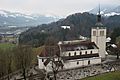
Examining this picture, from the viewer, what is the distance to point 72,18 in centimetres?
15688

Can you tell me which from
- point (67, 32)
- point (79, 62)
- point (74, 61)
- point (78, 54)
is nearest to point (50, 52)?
point (74, 61)

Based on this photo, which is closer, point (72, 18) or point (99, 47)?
point (99, 47)

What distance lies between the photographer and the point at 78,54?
59.5 m

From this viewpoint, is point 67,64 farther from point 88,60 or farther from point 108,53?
point 108,53

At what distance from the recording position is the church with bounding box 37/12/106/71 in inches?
2176

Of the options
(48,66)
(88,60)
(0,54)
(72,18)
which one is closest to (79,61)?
(88,60)

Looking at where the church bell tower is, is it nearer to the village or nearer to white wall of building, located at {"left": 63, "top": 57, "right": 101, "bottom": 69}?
the village

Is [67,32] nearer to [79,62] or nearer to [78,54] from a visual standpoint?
[78,54]


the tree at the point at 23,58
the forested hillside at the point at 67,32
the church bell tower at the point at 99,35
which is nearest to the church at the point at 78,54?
the church bell tower at the point at 99,35

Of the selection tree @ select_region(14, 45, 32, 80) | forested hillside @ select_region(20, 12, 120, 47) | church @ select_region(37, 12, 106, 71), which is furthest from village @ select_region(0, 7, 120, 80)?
forested hillside @ select_region(20, 12, 120, 47)

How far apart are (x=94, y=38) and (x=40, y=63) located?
15.6m

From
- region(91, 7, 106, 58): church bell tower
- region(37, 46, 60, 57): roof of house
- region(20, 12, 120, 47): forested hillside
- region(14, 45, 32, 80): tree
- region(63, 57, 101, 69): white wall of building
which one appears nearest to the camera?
region(14, 45, 32, 80): tree

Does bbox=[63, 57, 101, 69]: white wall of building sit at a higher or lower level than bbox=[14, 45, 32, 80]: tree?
lower

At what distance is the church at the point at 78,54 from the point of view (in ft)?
181
